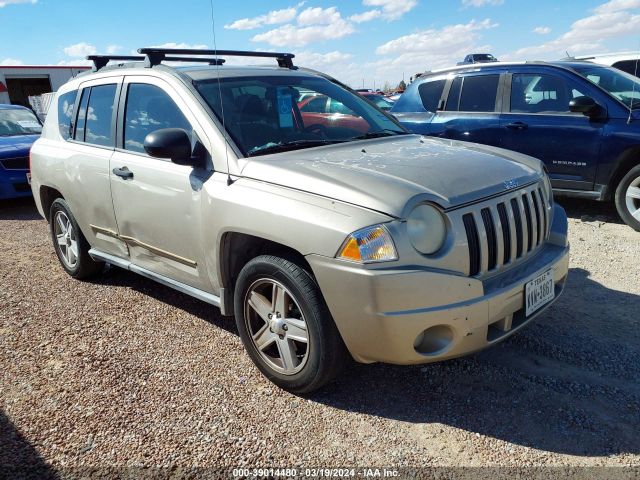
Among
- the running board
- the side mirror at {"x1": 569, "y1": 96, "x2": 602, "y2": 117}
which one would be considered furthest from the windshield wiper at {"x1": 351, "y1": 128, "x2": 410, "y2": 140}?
the side mirror at {"x1": 569, "y1": 96, "x2": 602, "y2": 117}

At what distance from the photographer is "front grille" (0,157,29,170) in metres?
8.50

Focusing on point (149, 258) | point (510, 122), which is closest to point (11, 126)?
point (149, 258)

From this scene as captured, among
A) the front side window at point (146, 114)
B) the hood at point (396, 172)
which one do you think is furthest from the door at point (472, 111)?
the front side window at point (146, 114)

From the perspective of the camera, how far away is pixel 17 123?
32.7ft

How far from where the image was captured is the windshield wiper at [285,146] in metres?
3.12

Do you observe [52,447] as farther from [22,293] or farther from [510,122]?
[510,122]

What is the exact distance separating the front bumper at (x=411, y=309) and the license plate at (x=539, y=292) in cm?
13

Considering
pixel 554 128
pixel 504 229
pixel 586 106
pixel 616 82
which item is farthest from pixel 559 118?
pixel 504 229

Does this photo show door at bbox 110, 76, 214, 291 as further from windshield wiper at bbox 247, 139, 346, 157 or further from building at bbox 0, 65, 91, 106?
building at bbox 0, 65, 91, 106

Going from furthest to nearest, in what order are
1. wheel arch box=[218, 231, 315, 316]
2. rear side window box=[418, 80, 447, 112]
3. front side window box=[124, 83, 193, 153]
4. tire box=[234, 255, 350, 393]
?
1. rear side window box=[418, 80, 447, 112]
2. front side window box=[124, 83, 193, 153]
3. wheel arch box=[218, 231, 315, 316]
4. tire box=[234, 255, 350, 393]

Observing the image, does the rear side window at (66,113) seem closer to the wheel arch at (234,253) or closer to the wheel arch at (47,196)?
the wheel arch at (47,196)

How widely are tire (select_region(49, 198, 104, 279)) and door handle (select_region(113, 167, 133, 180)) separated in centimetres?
113

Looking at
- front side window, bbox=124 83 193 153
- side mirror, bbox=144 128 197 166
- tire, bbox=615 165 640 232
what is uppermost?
front side window, bbox=124 83 193 153

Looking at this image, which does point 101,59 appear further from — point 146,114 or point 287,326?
point 287,326
